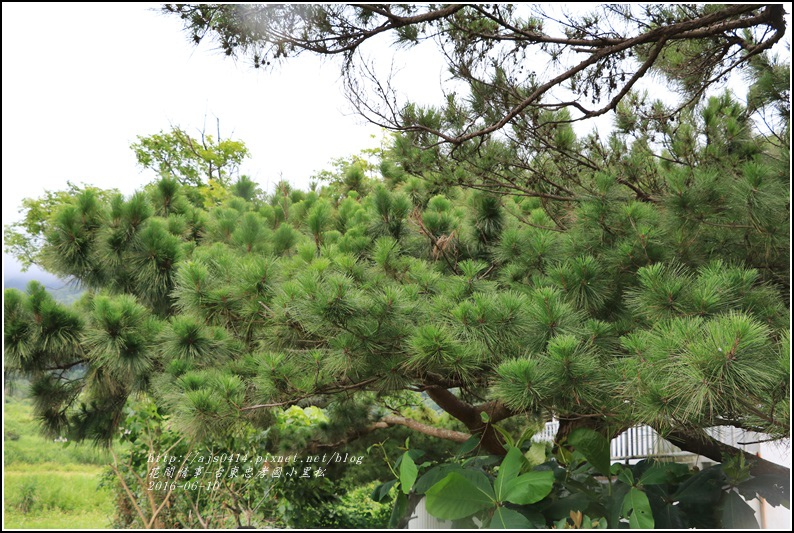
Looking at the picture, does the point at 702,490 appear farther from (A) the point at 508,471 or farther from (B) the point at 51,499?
(B) the point at 51,499

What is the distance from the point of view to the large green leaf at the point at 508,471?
4.32ft

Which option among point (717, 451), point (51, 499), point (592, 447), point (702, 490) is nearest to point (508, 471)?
point (592, 447)

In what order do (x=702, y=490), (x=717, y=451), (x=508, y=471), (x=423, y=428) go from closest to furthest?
(x=508, y=471), (x=702, y=490), (x=717, y=451), (x=423, y=428)

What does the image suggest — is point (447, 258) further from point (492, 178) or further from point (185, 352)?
point (185, 352)

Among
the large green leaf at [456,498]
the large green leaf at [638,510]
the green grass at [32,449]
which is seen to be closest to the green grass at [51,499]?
the green grass at [32,449]

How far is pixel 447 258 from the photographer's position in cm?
243

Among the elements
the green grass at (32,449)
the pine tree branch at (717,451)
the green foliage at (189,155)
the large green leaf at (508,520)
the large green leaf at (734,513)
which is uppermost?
the green foliage at (189,155)

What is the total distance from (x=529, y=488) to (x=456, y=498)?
163mm

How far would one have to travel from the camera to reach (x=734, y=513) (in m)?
1.45

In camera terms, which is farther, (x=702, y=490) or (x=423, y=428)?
(x=423, y=428)

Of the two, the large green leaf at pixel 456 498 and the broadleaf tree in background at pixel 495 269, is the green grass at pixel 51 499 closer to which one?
the broadleaf tree in background at pixel 495 269

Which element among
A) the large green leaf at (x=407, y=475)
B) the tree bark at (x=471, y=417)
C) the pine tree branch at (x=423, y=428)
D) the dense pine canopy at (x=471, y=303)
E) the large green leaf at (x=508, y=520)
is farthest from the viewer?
the pine tree branch at (x=423, y=428)

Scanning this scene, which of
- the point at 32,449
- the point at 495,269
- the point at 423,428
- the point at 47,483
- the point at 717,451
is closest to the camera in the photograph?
the point at 717,451

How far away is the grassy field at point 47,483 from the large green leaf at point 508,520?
17.8ft
